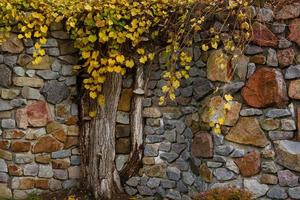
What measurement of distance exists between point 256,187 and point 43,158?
1968 millimetres

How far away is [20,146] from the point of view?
161 inches

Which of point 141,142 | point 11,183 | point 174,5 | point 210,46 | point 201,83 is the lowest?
point 11,183

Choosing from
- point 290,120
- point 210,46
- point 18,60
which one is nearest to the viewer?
point 290,120

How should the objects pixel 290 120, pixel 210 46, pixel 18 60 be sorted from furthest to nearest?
pixel 18 60 < pixel 210 46 < pixel 290 120

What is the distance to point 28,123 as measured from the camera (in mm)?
4086

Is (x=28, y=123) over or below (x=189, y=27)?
below

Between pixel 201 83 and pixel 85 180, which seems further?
pixel 85 180

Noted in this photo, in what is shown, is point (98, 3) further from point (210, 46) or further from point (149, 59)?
point (210, 46)

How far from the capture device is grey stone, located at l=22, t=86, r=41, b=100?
407 centimetres

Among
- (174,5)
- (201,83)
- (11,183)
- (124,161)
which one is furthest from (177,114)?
(11,183)

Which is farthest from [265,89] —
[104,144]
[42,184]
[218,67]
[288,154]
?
Answer: [42,184]

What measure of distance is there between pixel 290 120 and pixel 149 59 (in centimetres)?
141

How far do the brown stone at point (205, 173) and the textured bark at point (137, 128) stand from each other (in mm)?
657

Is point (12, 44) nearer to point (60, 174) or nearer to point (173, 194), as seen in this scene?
point (60, 174)
